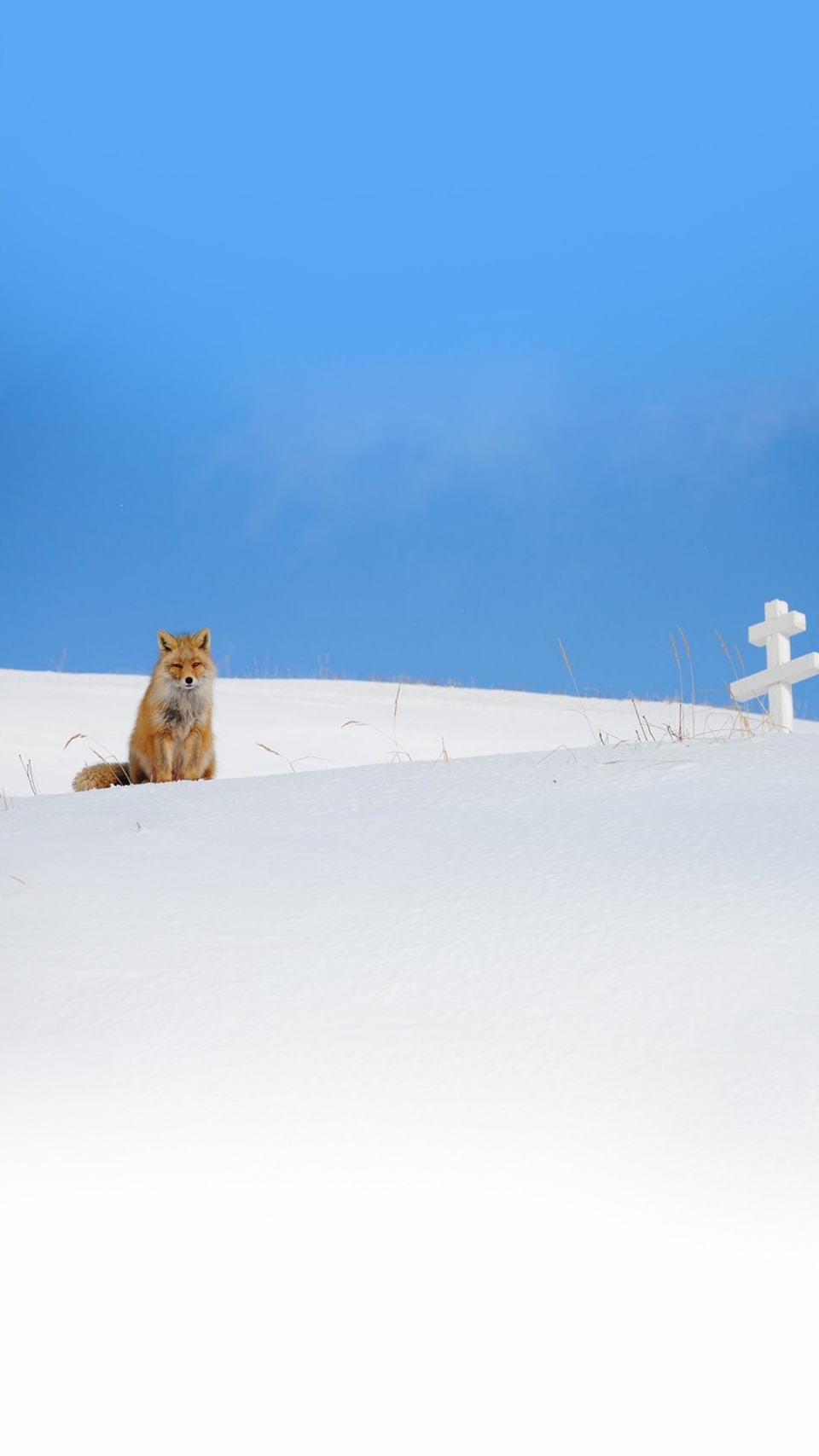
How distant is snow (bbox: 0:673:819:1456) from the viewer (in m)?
1.71

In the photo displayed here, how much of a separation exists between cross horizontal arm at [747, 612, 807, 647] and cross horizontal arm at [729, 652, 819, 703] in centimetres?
18

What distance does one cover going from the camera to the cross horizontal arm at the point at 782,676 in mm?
8156

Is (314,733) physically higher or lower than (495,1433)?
higher

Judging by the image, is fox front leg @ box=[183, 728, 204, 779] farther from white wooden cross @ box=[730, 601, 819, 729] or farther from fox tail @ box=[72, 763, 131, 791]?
white wooden cross @ box=[730, 601, 819, 729]

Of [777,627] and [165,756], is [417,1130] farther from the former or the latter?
[777,627]

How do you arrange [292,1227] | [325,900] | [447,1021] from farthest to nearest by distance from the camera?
Answer: [325,900] → [447,1021] → [292,1227]

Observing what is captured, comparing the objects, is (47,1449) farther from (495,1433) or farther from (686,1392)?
(686,1392)

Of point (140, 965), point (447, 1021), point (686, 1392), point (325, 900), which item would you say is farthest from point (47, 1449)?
point (325, 900)

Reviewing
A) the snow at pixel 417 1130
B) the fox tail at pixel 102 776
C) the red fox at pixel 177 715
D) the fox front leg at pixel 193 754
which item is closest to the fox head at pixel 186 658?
the red fox at pixel 177 715

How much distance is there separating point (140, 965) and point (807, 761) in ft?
7.47

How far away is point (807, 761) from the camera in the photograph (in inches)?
170

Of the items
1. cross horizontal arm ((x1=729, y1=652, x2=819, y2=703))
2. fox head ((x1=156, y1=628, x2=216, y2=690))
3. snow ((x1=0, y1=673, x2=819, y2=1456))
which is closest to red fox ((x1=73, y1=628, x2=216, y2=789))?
fox head ((x1=156, y1=628, x2=216, y2=690))

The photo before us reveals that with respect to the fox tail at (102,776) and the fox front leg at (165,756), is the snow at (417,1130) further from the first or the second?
the fox tail at (102,776)

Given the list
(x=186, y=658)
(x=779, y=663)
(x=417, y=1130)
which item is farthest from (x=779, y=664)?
(x=417, y=1130)
